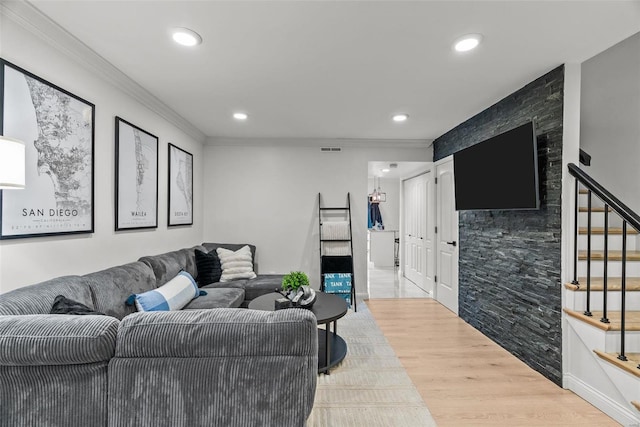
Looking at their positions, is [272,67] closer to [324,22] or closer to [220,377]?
[324,22]

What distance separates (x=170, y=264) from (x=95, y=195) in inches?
41.0

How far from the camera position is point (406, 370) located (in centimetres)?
254

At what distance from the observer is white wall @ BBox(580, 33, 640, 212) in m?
2.65

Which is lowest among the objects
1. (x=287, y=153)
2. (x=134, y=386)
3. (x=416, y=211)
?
(x=134, y=386)

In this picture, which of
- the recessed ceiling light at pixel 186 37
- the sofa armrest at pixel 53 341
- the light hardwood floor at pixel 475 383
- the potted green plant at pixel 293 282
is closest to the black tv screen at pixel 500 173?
the light hardwood floor at pixel 475 383

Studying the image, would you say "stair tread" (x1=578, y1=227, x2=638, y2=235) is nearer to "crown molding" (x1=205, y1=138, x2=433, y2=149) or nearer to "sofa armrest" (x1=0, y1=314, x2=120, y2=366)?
"crown molding" (x1=205, y1=138, x2=433, y2=149)

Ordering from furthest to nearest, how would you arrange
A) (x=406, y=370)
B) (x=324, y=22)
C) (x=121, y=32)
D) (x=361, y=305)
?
1. (x=361, y=305)
2. (x=406, y=370)
3. (x=121, y=32)
4. (x=324, y=22)

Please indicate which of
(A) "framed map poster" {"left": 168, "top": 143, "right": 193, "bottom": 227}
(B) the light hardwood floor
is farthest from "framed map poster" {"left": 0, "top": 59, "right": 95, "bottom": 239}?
(B) the light hardwood floor

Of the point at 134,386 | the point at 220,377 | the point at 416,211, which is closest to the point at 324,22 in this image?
the point at 220,377

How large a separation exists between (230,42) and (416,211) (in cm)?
447

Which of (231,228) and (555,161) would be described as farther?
(231,228)

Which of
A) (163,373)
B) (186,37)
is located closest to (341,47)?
(186,37)

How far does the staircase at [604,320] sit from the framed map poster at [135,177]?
11.9 feet

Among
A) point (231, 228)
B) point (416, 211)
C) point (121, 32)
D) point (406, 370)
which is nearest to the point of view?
point (121, 32)
